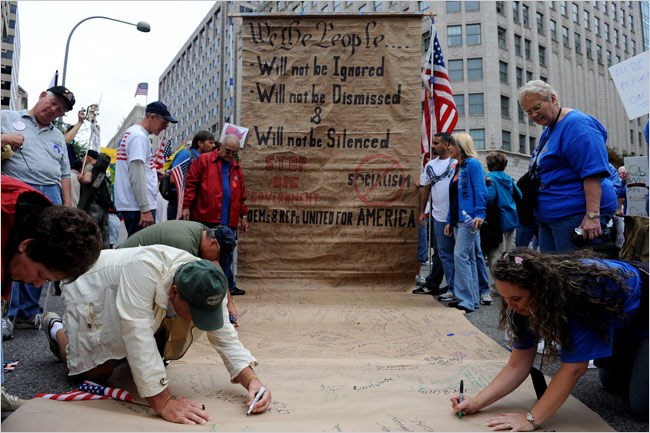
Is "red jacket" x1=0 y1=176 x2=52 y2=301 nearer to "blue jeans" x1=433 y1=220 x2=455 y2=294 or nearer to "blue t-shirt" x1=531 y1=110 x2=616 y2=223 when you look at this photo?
"blue t-shirt" x1=531 y1=110 x2=616 y2=223

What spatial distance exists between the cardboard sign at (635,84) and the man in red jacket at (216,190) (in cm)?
315

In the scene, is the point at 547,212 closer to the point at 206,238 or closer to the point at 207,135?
the point at 206,238

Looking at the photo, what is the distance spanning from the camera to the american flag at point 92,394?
2.02m

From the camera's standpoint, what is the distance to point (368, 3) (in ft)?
102

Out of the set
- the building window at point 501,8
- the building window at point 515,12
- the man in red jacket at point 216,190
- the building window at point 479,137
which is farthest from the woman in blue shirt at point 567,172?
the building window at point 515,12

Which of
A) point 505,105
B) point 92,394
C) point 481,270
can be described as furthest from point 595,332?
point 505,105

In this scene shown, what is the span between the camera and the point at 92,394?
2.10 m

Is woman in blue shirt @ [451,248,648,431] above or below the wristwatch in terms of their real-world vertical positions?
above

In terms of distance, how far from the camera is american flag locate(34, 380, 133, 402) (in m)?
2.02

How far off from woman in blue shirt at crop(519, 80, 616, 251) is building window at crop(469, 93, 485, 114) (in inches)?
1065

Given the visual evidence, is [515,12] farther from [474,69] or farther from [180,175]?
[180,175]

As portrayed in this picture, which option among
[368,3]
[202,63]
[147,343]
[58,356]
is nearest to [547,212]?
[147,343]

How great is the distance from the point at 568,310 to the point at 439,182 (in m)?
3.15

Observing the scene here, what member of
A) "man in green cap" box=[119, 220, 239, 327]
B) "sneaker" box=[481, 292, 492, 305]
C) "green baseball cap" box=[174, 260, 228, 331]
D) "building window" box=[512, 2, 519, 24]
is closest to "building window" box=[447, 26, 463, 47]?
"building window" box=[512, 2, 519, 24]
